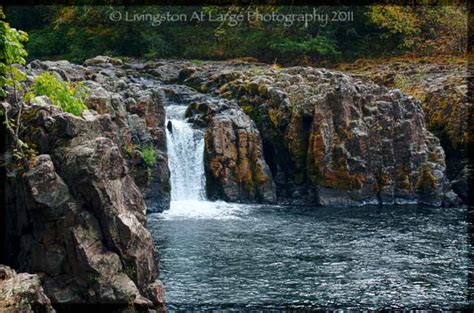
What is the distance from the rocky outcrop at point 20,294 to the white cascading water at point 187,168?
19178mm

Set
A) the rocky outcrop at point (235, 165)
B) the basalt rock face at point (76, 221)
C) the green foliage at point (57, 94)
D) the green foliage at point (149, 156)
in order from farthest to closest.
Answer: the rocky outcrop at point (235, 165) < the green foliage at point (149, 156) < the green foliage at point (57, 94) < the basalt rock face at point (76, 221)

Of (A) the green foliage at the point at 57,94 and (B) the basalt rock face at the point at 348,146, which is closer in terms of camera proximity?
(A) the green foliage at the point at 57,94

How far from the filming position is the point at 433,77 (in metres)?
44.2

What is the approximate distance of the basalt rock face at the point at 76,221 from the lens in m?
14.5

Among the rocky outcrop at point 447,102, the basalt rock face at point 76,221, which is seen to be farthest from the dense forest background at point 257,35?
the basalt rock face at point 76,221

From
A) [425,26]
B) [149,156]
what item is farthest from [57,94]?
[425,26]

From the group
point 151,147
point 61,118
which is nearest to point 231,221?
point 151,147

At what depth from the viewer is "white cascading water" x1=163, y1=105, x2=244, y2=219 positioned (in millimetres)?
32625

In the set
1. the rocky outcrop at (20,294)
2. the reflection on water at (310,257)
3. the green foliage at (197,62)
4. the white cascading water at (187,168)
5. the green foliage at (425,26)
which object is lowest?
the reflection on water at (310,257)

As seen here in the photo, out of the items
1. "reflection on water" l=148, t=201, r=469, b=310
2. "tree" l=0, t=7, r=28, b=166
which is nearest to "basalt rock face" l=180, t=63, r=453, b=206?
"reflection on water" l=148, t=201, r=469, b=310

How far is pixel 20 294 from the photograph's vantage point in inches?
458

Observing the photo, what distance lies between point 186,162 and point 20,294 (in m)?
22.8

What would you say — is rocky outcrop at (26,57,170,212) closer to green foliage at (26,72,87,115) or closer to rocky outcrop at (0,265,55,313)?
green foliage at (26,72,87,115)

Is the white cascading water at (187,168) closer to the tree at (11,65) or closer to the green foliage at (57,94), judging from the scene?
the green foliage at (57,94)
